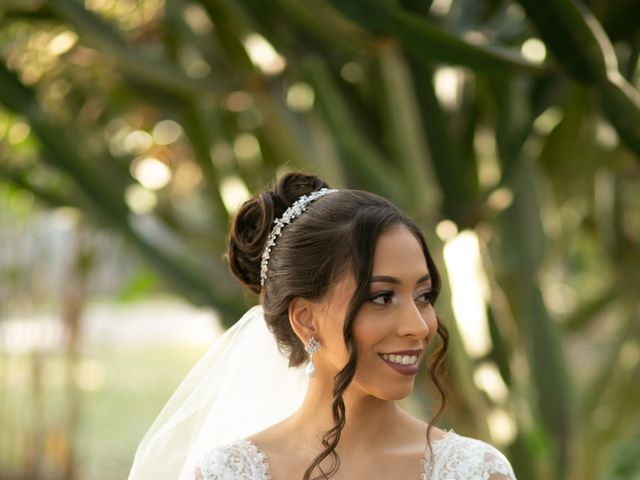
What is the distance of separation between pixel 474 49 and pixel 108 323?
1479 cm

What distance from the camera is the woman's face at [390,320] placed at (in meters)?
2.07

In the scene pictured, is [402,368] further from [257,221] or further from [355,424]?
[257,221]

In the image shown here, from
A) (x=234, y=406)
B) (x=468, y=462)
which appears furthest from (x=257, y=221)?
(x=468, y=462)

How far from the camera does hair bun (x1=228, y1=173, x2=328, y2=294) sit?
2340 mm

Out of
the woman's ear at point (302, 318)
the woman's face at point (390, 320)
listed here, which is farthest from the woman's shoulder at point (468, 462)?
the woman's ear at point (302, 318)

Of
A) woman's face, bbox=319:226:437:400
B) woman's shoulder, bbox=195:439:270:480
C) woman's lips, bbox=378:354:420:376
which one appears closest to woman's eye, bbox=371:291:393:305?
woman's face, bbox=319:226:437:400

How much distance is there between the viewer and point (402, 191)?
4.32m

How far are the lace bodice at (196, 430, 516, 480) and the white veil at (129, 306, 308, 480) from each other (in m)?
0.38

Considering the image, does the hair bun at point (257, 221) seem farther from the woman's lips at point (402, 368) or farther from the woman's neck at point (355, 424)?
the woman's lips at point (402, 368)

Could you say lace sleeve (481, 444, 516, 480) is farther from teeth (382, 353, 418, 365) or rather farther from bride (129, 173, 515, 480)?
teeth (382, 353, 418, 365)

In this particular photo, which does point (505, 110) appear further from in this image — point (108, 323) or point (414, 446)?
point (108, 323)

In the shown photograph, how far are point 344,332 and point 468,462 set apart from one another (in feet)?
1.16

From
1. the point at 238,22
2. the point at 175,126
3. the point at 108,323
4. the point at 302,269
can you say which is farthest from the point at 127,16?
the point at 108,323

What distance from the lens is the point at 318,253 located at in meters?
2.17
